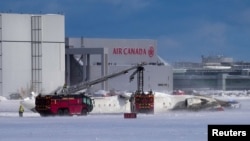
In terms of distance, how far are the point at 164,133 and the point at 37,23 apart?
66.3 m

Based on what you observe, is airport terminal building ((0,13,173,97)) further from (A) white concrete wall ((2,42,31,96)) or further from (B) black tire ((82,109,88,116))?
(B) black tire ((82,109,88,116))

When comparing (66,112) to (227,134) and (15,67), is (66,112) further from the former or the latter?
(15,67)

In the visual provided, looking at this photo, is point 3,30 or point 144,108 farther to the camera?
point 3,30


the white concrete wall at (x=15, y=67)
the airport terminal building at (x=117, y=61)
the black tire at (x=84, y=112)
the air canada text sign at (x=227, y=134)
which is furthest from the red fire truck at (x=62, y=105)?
the airport terminal building at (x=117, y=61)

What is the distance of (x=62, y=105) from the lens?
51.3 metres

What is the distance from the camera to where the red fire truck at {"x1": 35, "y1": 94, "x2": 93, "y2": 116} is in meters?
51.2

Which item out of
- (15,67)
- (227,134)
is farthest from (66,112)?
(15,67)

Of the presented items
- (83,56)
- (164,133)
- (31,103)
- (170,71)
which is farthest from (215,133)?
(170,71)

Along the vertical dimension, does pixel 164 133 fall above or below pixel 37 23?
below

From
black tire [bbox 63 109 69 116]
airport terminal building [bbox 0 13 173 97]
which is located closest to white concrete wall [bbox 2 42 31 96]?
airport terminal building [bbox 0 13 173 97]

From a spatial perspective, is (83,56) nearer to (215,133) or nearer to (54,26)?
(54,26)

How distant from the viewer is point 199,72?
542 feet

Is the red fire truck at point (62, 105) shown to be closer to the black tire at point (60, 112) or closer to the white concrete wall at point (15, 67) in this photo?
the black tire at point (60, 112)

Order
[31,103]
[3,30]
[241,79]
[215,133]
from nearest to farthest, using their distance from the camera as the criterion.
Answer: [215,133]
[31,103]
[3,30]
[241,79]
